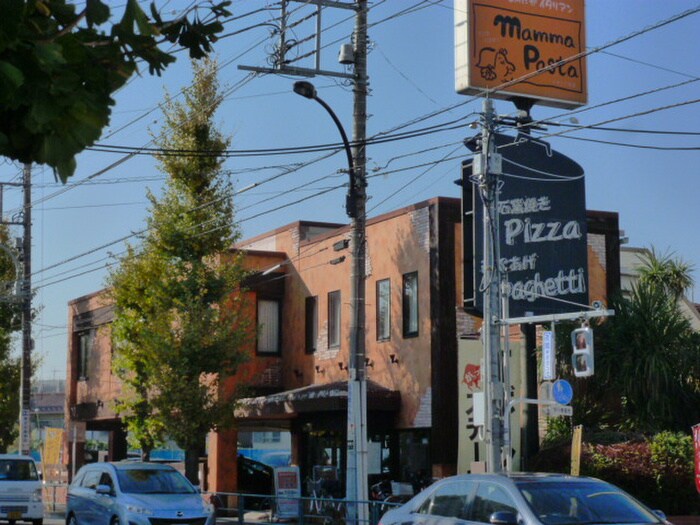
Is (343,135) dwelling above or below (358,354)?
above

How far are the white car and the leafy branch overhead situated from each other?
2257 centimetres

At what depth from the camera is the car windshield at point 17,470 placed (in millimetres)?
28453

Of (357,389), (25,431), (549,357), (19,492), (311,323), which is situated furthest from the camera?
(25,431)

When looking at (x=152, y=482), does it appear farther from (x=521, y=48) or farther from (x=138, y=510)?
(x=521, y=48)

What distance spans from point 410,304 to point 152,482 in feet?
28.3

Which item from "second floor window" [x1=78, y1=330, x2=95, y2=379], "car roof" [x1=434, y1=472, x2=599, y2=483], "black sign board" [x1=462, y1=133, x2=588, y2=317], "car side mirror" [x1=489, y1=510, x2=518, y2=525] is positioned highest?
"black sign board" [x1=462, y1=133, x2=588, y2=317]

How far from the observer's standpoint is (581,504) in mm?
12031

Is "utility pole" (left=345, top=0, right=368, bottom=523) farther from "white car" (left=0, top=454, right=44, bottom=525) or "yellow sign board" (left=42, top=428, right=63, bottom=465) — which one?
"yellow sign board" (left=42, top=428, right=63, bottom=465)

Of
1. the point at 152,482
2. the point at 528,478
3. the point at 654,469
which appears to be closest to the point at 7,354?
the point at 152,482

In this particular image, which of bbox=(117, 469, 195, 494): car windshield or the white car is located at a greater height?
bbox=(117, 469, 195, 494): car windshield

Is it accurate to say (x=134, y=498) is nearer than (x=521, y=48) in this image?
Yes

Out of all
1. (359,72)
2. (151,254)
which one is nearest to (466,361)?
(359,72)

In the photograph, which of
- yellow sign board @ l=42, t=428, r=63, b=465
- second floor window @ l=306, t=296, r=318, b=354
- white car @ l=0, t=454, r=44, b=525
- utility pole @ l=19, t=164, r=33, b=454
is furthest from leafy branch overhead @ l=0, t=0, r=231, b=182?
yellow sign board @ l=42, t=428, r=63, b=465

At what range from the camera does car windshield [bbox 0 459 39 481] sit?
28453mm
